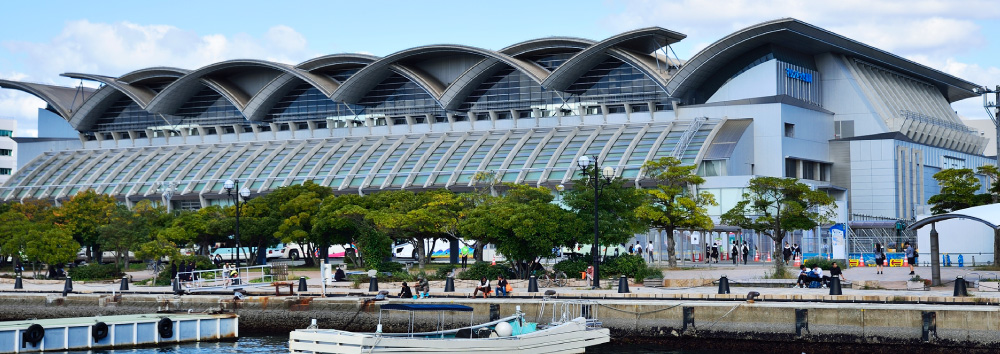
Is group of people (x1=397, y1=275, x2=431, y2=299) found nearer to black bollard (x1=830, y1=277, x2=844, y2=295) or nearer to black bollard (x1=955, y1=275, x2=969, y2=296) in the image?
black bollard (x1=830, y1=277, x2=844, y2=295)

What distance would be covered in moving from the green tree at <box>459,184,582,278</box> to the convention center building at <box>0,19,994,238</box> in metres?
24.9

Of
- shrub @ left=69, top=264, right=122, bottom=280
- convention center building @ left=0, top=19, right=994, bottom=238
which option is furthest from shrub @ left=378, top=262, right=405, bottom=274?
convention center building @ left=0, top=19, right=994, bottom=238

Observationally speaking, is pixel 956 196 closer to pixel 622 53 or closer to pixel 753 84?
pixel 753 84

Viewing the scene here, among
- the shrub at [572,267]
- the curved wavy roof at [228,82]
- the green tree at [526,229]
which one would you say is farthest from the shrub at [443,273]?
the curved wavy roof at [228,82]

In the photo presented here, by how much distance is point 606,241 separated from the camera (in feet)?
163

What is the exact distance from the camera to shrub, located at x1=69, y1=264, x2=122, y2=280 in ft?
204

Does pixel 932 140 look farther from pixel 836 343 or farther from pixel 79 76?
pixel 79 76

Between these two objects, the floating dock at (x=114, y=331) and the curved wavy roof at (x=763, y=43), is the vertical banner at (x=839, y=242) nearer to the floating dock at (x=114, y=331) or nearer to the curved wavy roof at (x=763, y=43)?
the curved wavy roof at (x=763, y=43)

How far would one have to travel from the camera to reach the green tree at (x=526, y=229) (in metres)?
48.1

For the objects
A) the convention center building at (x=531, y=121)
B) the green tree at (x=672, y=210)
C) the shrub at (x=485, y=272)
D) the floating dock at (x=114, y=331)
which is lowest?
the floating dock at (x=114, y=331)

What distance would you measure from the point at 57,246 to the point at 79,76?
153ft

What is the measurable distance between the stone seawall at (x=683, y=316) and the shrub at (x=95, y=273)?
48.9 feet

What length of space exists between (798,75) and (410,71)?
31846 millimetres

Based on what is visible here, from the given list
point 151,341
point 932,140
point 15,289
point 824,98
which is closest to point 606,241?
point 151,341
